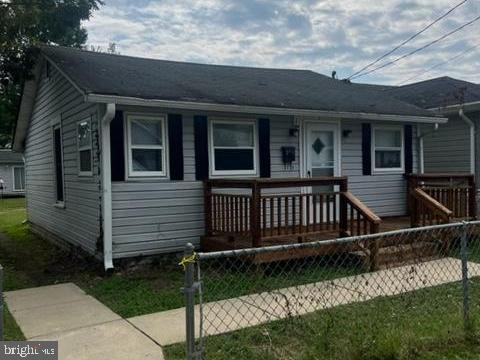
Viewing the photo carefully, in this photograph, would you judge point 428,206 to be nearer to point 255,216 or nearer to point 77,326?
point 255,216

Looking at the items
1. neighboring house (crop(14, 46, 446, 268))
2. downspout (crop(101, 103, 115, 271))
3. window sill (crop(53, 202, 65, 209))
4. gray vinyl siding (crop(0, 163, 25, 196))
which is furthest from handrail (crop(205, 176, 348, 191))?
gray vinyl siding (crop(0, 163, 25, 196))

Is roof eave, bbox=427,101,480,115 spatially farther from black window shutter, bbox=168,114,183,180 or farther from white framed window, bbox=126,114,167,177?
white framed window, bbox=126,114,167,177

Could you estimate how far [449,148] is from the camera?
40.3 feet

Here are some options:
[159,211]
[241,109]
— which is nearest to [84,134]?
[159,211]

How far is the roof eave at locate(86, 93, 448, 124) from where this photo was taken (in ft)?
22.0

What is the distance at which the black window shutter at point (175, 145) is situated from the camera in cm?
767

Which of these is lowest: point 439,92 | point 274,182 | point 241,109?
point 274,182

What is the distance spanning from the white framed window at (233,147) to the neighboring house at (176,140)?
0.06 feet

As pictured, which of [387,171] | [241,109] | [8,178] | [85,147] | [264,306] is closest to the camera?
[264,306]

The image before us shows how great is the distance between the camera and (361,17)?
13.9 metres

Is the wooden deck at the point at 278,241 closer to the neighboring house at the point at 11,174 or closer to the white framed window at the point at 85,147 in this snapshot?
the white framed window at the point at 85,147

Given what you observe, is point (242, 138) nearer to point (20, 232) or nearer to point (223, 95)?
point (223, 95)

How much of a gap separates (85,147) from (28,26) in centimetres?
258

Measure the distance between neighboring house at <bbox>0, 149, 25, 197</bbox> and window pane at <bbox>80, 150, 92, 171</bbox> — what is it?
927 inches
